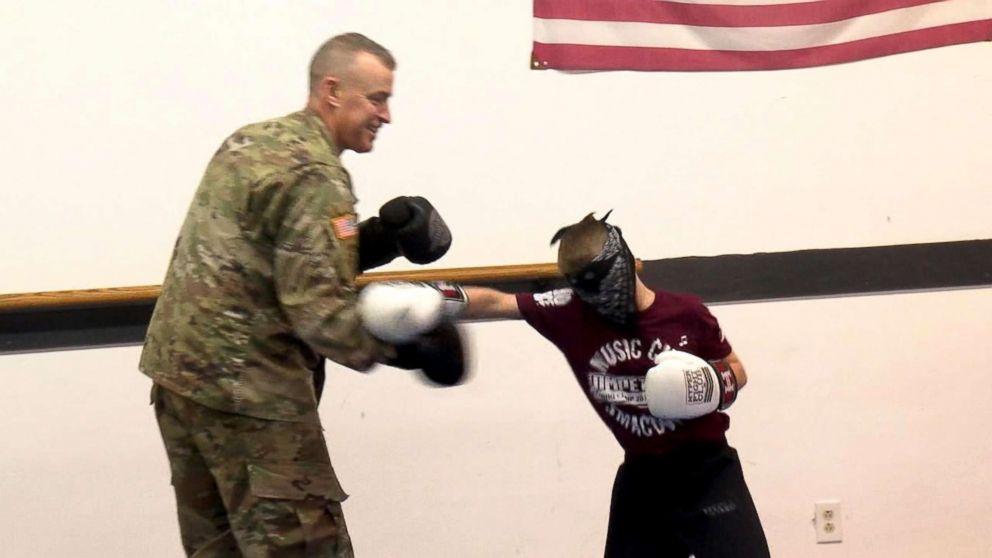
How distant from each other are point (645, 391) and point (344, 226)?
27.4 inches

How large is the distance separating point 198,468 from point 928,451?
2.20 m

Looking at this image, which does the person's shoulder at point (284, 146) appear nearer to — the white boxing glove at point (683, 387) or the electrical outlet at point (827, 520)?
the white boxing glove at point (683, 387)

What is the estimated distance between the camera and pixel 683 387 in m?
1.94

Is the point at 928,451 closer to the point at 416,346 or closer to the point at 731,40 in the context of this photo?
the point at 731,40

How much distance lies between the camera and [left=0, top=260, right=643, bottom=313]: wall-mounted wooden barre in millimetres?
2533

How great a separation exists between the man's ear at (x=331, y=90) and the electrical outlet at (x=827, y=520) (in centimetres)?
193

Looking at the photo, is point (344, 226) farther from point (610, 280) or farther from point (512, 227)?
point (512, 227)

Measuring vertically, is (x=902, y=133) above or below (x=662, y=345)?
above

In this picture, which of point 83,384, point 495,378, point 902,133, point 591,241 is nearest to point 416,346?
point 591,241

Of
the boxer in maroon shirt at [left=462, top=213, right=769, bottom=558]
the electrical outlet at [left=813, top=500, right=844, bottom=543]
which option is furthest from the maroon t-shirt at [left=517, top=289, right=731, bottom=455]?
the electrical outlet at [left=813, top=500, right=844, bottom=543]

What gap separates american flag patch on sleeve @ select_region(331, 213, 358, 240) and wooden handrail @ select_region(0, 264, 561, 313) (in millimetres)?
787

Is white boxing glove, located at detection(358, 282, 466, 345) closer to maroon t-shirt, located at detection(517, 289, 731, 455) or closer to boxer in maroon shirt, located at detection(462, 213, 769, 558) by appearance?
boxer in maroon shirt, located at detection(462, 213, 769, 558)

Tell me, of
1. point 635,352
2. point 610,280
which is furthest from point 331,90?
point 635,352

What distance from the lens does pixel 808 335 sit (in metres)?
2.97
